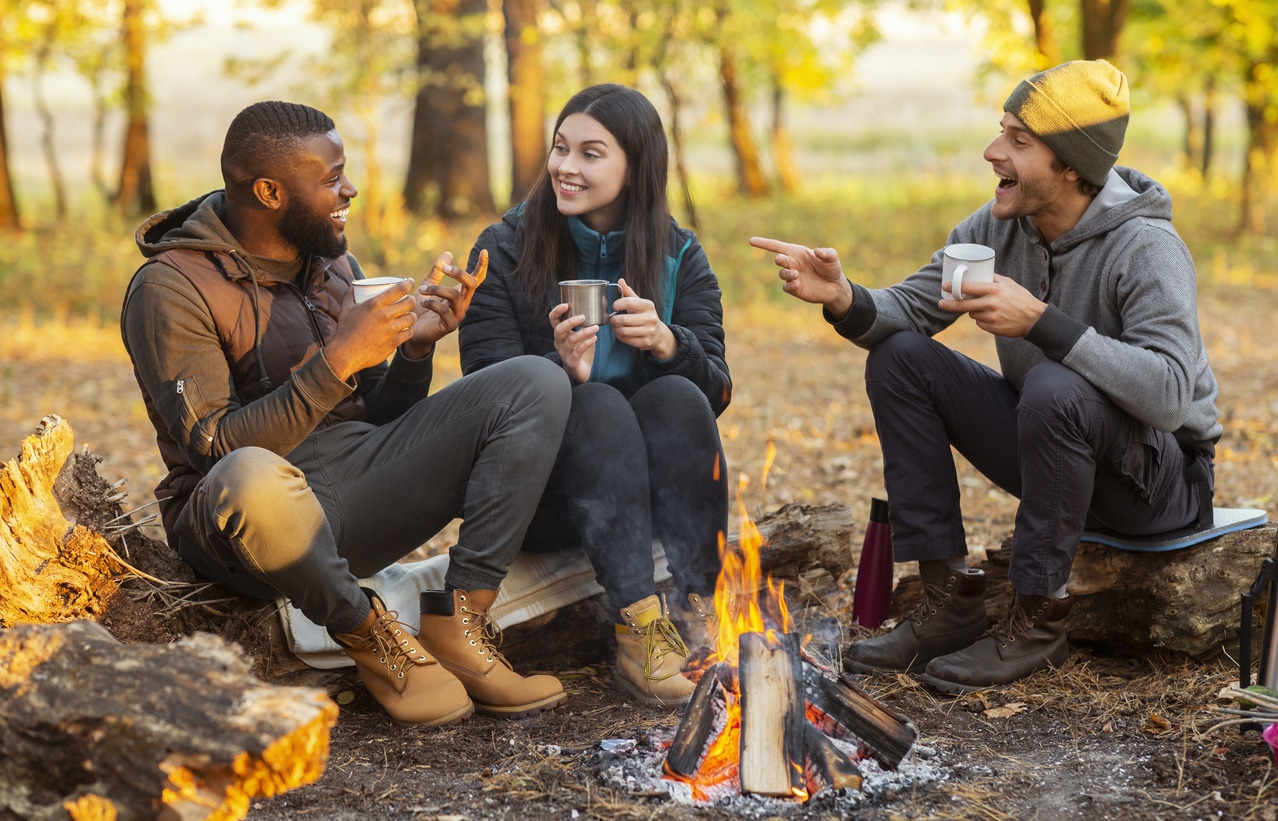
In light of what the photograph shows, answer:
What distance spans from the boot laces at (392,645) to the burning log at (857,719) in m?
1.07

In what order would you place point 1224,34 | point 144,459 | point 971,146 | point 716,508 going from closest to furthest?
point 716,508
point 144,459
point 1224,34
point 971,146

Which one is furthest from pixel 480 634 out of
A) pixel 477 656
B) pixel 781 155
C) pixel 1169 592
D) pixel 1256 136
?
pixel 781 155

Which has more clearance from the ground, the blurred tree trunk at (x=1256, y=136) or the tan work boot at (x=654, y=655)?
the blurred tree trunk at (x=1256, y=136)

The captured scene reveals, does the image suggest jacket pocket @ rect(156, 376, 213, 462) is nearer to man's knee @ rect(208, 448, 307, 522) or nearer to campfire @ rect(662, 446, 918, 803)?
man's knee @ rect(208, 448, 307, 522)

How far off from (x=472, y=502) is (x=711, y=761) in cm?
96

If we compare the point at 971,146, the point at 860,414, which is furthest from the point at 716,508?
the point at 971,146

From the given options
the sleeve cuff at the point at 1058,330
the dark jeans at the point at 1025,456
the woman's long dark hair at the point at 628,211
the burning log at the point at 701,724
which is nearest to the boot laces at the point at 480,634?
the burning log at the point at 701,724

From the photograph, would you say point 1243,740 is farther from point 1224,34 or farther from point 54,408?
point 1224,34

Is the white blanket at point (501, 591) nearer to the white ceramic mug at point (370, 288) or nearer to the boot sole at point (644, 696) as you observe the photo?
the boot sole at point (644, 696)

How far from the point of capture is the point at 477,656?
315 cm

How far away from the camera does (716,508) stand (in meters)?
3.40

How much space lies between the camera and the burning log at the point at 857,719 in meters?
2.78

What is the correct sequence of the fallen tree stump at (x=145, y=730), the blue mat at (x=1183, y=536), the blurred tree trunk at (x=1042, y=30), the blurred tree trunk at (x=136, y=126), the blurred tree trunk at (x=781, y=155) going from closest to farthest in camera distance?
the fallen tree stump at (x=145, y=730) → the blue mat at (x=1183, y=536) → the blurred tree trunk at (x=1042, y=30) → the blurred tree trunk at (x=136, y=126) → the blurred tree trunk at (x=781, y=155)

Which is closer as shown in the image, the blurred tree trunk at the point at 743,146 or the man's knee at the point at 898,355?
the man's knee at the point at 898,355
